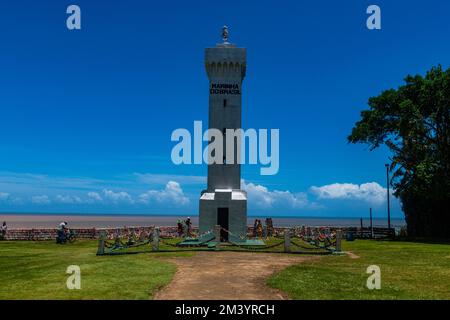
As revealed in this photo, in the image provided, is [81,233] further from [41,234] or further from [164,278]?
[164,278]

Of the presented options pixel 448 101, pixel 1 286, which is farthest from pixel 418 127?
pixel 1 286

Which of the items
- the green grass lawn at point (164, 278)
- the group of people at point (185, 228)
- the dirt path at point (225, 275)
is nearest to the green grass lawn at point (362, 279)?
the green grass lawn at point (164, 278)

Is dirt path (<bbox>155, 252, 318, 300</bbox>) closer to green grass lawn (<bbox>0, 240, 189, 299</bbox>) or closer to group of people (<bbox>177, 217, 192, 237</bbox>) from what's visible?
green grass lawn (<bbox>0, 240, 189, 299</bbox>)

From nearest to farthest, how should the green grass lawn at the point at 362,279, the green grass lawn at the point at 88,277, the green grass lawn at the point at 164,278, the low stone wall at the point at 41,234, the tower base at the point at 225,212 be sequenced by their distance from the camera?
the green grass lawn at the point at 88,277 < the green grass lawn at the point at 164,278 < the green grass lawn at the point at 362,279 < the tower base at the point at 225,212 < the low stone wall at the point at 41,234

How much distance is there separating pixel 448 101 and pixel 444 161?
5.58 meters

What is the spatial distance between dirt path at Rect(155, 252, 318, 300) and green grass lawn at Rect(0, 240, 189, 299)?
2.41 feet

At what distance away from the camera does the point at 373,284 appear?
524 inches

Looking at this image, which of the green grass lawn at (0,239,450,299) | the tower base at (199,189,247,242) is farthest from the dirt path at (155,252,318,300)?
the tower base at (199,189,247,242)

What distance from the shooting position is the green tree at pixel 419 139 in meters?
34.6

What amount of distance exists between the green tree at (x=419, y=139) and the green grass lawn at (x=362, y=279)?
601 inches

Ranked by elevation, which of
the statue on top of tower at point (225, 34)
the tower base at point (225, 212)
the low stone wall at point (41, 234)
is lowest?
the low stone wall at point (41, 234)

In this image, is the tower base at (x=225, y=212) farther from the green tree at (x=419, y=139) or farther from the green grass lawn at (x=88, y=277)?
the green tree at (x=419, y=139)

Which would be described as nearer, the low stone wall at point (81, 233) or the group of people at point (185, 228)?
the low stone wall at point (81, 233)
